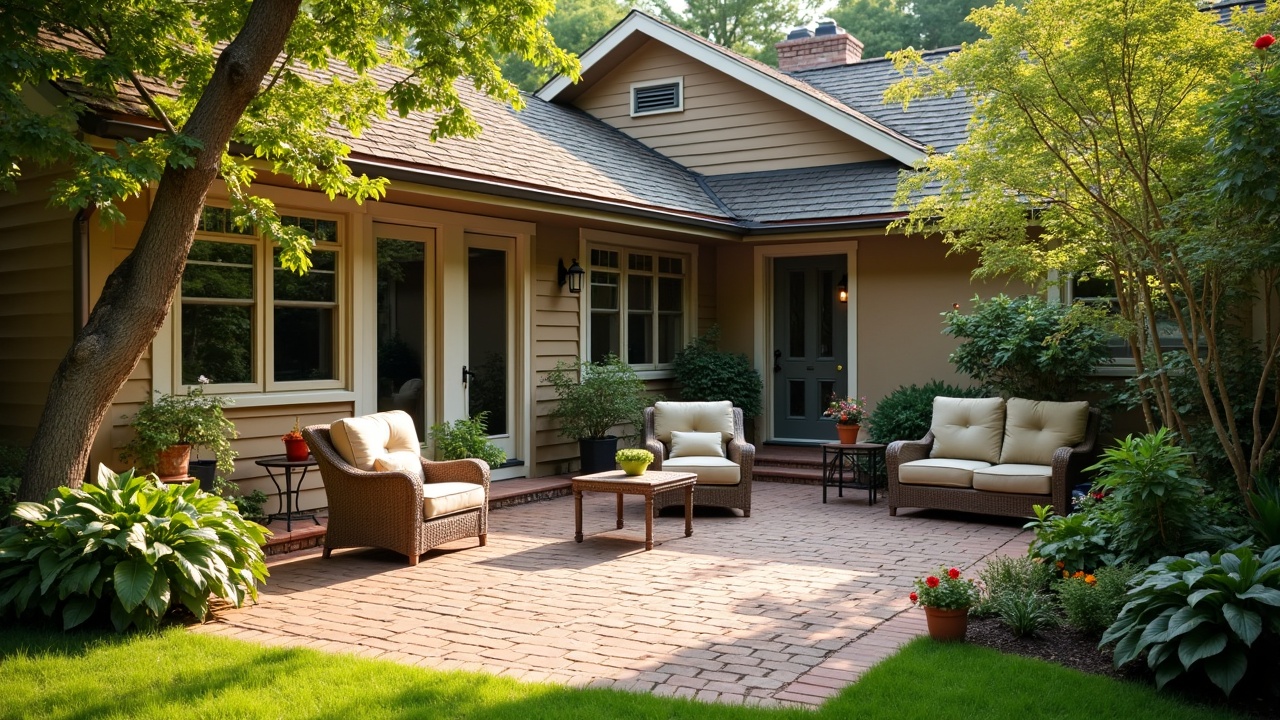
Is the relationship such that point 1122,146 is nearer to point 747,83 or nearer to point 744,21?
point 747,83

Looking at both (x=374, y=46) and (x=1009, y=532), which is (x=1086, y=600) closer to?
(x=1009, y=532)

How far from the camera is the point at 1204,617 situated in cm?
439

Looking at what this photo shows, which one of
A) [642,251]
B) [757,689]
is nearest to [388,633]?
[757,689]

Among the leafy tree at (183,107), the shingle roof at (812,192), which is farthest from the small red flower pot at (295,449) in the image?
the shingle roof at (812,192)

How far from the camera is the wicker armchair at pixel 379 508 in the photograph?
7105 millimetres

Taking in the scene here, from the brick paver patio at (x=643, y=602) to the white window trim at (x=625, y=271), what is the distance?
3.12 m

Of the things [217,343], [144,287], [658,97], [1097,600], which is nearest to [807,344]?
[658,97]

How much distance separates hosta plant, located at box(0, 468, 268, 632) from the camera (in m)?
5.23

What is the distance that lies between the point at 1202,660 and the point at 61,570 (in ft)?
17.3

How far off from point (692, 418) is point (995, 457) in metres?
2.75

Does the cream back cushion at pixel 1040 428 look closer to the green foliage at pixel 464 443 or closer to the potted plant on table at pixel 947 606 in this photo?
the potted plant on table at pixel 947 606

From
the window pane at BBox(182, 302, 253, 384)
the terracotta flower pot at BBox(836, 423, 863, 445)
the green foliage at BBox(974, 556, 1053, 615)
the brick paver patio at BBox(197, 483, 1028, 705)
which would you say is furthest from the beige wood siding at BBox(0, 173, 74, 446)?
the terracotta flower pot at BBox(836, 423, 863, 445)

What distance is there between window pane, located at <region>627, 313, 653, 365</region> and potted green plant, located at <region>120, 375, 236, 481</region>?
18.5 feet

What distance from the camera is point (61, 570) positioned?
5238 millimetres
